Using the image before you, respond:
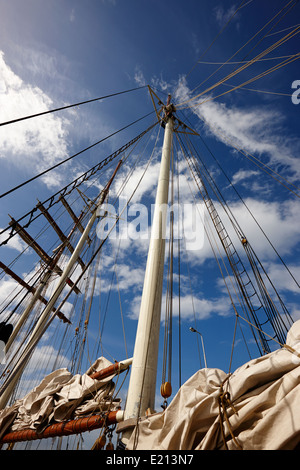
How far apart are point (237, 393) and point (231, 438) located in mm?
342

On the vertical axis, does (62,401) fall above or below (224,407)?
above

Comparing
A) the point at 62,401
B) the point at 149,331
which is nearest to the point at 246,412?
the point at 149,331

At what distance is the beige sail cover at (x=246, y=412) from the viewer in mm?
1735

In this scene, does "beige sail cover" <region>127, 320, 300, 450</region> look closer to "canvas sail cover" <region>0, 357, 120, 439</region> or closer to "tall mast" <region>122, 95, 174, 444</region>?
"tall mast" <region>122, 95, 174, 444</region>

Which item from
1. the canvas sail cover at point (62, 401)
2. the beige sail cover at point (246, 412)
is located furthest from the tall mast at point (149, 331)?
the canvas sail cover at point (62, 401)

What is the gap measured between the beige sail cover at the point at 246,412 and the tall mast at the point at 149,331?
0.84 metres

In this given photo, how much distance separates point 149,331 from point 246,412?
87.8 inches

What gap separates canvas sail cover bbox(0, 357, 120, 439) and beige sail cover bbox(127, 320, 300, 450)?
2751 mm

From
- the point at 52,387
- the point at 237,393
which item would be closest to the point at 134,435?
the point at 237,393

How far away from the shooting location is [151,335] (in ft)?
13.1

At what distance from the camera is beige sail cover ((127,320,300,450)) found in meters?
1.74

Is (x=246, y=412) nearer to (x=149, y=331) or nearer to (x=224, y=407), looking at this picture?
(x=224, y=407)

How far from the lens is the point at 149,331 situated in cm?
400
